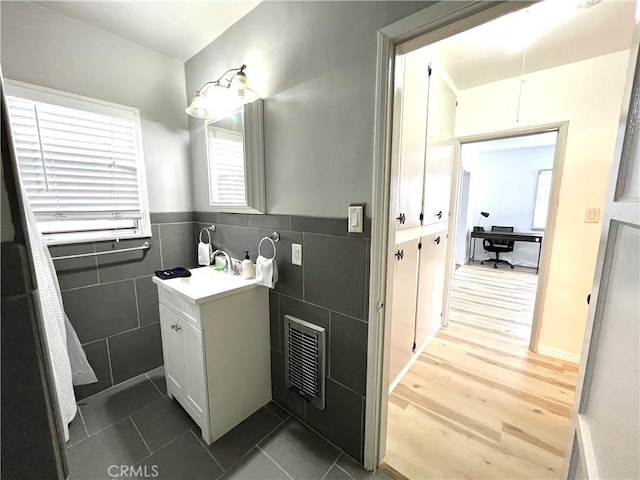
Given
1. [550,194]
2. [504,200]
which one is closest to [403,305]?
[550,194]

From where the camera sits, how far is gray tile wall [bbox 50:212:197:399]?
5.65 feet

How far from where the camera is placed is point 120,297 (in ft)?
6.22

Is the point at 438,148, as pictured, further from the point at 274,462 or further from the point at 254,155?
the point at 274,462

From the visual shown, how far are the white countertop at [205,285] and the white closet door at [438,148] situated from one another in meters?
1.53

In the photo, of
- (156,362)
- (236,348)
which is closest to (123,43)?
(236,348)

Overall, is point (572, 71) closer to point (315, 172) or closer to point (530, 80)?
point (530, 80)

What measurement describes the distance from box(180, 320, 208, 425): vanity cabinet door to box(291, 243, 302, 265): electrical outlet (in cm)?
63

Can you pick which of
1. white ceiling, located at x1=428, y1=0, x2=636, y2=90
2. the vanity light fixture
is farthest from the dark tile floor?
white ceiling, located at x1=428, y1=0, x2=636, y2=90

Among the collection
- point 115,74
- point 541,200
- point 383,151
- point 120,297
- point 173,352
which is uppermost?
point 115,74

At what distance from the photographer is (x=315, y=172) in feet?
4.49

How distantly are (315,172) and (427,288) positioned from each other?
1.62m

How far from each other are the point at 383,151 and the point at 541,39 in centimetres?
175

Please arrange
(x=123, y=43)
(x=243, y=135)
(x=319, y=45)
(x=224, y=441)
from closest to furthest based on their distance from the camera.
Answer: (x=319, y=45)
(x=224, y=441)
(x=243, y=135)
(x=123, y=43)

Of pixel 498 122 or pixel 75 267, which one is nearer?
pixel 75 267
